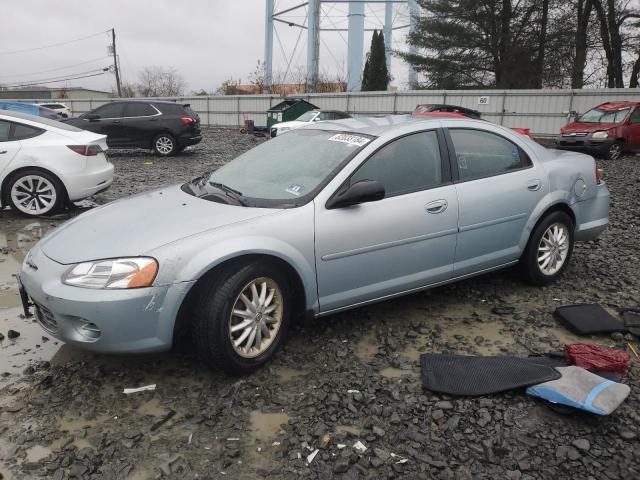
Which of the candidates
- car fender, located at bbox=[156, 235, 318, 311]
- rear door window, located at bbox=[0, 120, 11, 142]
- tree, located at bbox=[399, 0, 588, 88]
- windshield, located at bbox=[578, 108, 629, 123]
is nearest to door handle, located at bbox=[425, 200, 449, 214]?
car fender, located at bbox=[156, 235, 318, 311]

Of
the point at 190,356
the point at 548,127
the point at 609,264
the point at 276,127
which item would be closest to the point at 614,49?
the point at 548,127

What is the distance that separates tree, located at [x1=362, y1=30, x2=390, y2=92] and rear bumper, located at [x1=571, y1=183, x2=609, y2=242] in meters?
28.7

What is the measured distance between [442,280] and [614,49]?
2534cm

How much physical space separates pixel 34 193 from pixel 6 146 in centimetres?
68

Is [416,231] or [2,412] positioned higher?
[416,231]

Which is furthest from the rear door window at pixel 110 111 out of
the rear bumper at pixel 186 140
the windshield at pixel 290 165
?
the windshield at pixel 290 165

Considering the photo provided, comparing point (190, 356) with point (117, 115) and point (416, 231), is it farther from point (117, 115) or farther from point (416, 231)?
point (117, 115)

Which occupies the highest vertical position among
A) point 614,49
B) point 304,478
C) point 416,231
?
point 614,49

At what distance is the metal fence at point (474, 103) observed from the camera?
771 inches

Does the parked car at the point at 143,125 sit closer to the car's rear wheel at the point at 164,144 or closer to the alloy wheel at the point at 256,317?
the car's rear wheel at the point at 164,144

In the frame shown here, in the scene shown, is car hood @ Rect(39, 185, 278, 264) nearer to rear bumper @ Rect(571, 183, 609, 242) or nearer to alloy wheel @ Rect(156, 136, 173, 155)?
rear bumper @ Rect(571, 183, 609, 242)

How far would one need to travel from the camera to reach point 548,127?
2031cm

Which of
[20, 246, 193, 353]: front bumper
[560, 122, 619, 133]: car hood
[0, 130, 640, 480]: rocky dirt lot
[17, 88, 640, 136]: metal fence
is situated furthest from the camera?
[17, 88, 640, 136]: metal fence

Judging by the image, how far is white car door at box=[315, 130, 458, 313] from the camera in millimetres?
Result: 3439
